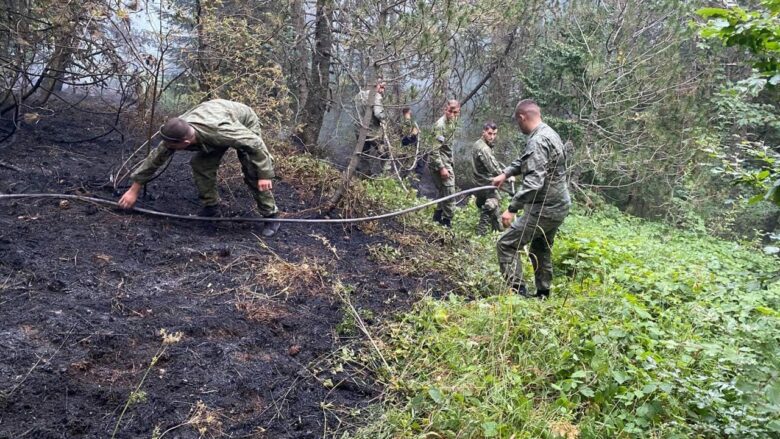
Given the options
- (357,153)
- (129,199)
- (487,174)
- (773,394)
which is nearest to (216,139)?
(129,199)

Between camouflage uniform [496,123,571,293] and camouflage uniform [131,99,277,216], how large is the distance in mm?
2413

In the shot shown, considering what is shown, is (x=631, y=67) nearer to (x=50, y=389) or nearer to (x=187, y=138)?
(x=187, y=138)

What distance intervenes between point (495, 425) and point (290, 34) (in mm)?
8288

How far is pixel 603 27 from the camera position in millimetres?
11500

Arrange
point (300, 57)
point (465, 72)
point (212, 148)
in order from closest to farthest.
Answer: point (212, 148) < point (300, 57) < point (465, 72)

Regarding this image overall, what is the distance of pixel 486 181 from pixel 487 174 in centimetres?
10

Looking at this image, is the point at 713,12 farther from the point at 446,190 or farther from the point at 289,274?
the point at 446,190

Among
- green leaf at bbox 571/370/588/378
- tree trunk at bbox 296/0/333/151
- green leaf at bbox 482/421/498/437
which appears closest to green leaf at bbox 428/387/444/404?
green leaf at bbox 482/421/498/437

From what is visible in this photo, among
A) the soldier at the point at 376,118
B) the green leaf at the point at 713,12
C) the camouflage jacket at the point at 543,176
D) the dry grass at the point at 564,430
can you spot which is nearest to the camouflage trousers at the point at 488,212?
the soldier at the point at 376,118

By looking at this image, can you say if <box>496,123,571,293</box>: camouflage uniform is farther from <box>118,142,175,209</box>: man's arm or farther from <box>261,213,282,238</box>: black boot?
<box>118,142,175,209</box>: man's arm

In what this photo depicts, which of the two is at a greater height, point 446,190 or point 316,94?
point 316,94

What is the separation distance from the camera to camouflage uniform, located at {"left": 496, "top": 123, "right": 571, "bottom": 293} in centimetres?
487

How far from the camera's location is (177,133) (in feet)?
15.4

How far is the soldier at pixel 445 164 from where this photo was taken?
737 cm
